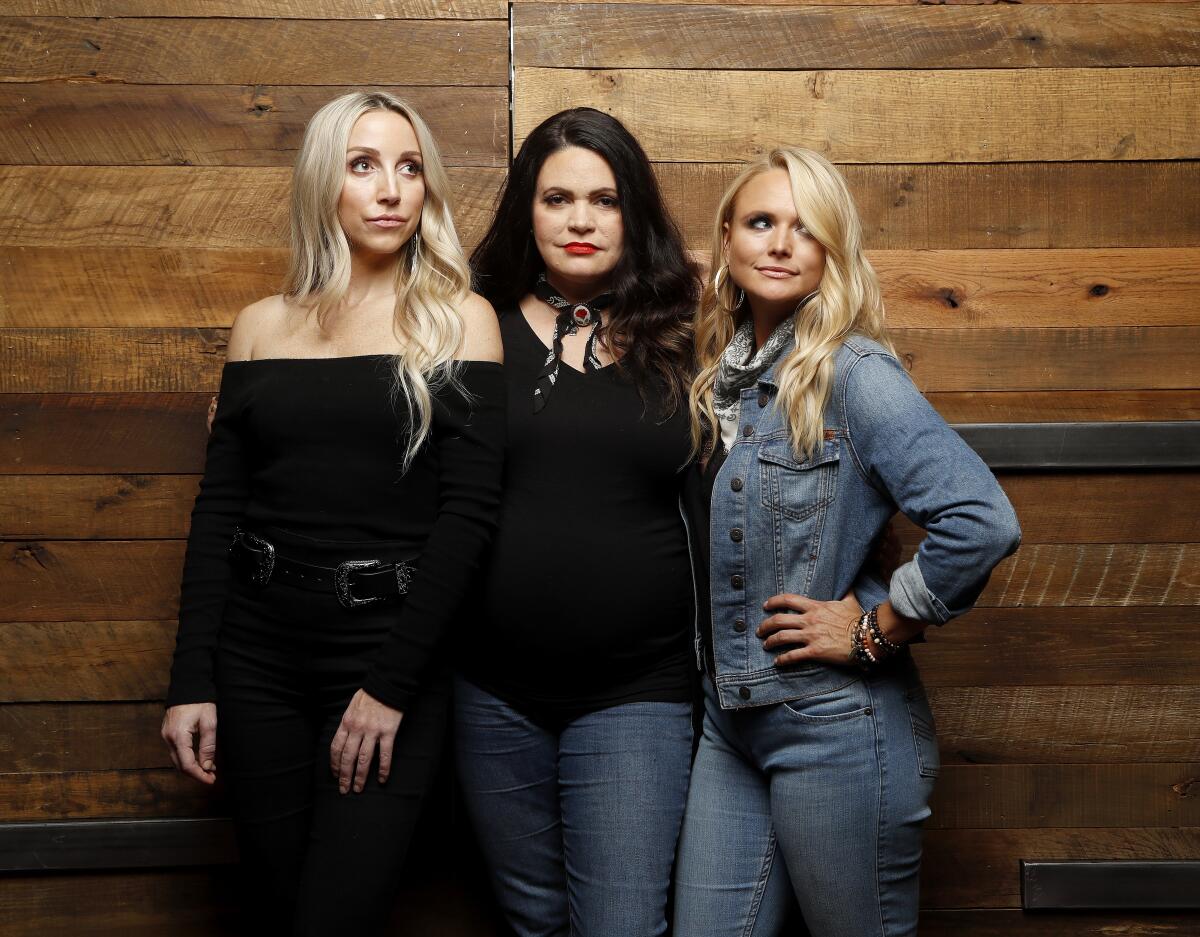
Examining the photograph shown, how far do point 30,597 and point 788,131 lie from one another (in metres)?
1.83

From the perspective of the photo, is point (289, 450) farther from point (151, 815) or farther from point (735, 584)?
point (151, 815)

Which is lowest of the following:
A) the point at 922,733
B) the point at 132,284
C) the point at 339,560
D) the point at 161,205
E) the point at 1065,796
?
the point at 1065,796

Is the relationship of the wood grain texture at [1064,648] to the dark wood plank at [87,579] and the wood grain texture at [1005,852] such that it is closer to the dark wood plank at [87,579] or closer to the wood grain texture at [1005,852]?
the wood grain texture at [1005,852]

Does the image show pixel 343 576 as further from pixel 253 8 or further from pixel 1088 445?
pixel 1088 445

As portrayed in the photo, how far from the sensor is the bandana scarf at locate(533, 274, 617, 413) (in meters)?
1.70

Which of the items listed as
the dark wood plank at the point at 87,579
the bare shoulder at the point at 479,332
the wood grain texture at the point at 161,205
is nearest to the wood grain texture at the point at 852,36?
the wood grain texture at the point at 161,205

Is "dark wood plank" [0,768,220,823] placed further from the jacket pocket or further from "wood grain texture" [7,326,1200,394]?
the jacket pocket

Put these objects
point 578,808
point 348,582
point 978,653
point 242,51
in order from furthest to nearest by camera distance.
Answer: point 978,653, point 242,51, point 578,808, point 348,582

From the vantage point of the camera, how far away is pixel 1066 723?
2.20m

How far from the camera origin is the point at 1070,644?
219cm

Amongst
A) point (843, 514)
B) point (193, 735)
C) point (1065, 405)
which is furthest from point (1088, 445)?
point (193, 735)

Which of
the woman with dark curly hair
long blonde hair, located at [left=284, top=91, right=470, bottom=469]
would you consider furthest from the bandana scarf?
long blonde hair, located at [left=284, top=91, right=470, bottom=469]

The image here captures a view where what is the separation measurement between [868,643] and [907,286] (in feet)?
2.99

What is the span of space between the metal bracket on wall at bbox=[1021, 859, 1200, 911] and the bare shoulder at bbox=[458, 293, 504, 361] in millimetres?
1592
